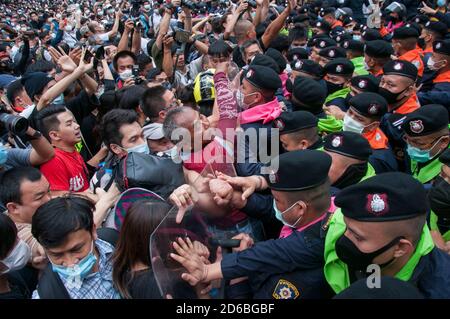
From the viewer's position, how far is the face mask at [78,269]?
198 cm

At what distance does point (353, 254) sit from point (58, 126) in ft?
8.78

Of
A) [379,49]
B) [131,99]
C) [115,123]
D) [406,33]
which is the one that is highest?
[115,123]

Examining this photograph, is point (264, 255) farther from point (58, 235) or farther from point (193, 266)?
point (58, 235)

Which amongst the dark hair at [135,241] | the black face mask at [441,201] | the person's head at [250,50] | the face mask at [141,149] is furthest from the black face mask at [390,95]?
the dark hair at [135,241]

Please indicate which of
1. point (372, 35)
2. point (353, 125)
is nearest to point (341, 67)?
point (353, 125)

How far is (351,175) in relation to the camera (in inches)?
98.2

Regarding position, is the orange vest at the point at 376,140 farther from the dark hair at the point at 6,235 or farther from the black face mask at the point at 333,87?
the dark hair at the point at 6,235

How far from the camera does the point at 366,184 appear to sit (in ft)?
5.41

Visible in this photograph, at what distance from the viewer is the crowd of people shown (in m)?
1.65

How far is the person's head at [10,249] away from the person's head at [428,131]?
263cm

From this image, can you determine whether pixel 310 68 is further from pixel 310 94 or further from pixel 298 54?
pixel 298 54

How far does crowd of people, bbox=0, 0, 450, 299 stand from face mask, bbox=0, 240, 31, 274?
10mm

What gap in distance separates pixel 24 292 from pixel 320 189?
5.61 feet
